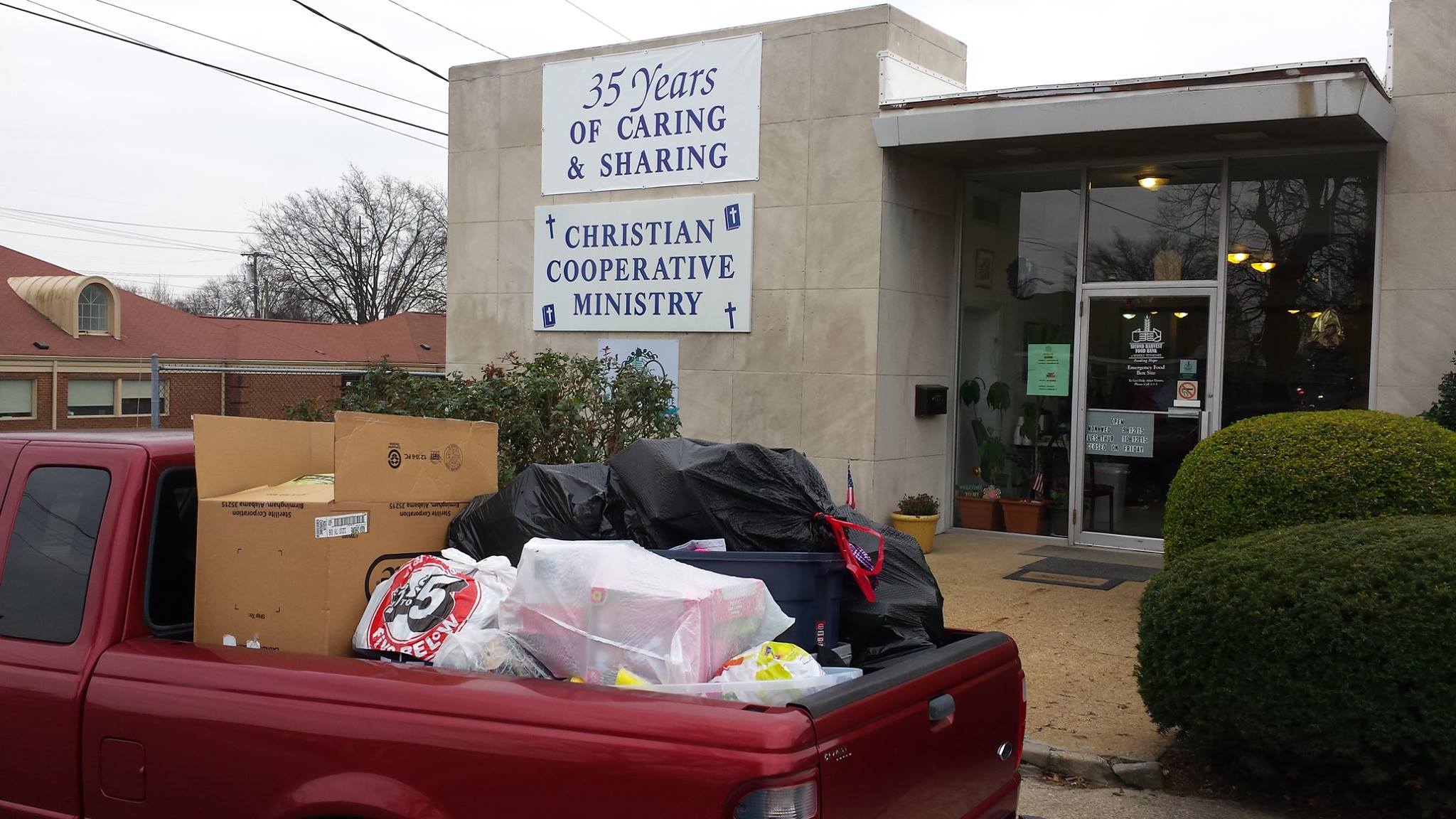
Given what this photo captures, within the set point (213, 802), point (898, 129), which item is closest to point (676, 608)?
point (213, 802)

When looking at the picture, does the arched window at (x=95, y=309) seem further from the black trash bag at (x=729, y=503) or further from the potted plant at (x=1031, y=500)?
the black trash bag at (x=729, y=503)

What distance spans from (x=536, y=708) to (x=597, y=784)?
9.9 inches

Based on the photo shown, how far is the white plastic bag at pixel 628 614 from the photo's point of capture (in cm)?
308

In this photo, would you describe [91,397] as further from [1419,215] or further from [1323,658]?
[1323,658]

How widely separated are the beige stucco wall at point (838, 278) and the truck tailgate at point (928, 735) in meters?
7.64

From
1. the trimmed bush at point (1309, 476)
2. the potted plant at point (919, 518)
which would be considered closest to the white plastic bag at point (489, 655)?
the trimmed bush at point (1309, 476)

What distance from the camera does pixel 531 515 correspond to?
14.0ft

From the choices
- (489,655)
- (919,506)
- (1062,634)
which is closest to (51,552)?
(489,655)

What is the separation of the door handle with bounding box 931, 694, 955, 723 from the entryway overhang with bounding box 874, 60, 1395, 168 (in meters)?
7.61

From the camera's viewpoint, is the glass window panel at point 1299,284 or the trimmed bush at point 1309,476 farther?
the glass window panel at point 1299,284

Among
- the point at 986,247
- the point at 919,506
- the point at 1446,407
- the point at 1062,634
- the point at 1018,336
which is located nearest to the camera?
the point at 1062,634

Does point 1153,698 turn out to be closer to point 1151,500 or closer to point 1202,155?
point 1151,500

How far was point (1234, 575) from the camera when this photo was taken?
5.22m

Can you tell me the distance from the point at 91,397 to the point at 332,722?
894 inches
